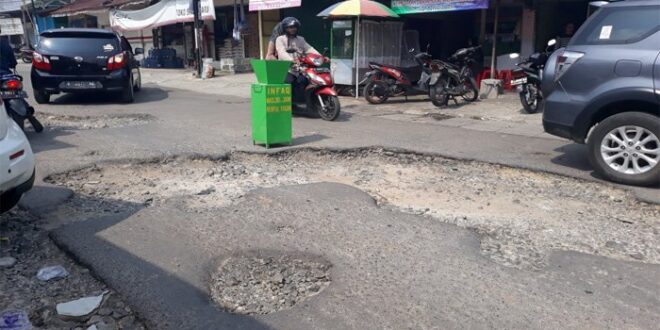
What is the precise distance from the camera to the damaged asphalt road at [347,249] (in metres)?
2.89

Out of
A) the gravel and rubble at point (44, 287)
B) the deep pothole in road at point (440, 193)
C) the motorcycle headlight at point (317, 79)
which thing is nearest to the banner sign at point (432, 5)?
the motorcycle headlight at point (317, 79)

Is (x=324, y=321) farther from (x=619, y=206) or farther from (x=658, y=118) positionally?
(x=658, y=118)

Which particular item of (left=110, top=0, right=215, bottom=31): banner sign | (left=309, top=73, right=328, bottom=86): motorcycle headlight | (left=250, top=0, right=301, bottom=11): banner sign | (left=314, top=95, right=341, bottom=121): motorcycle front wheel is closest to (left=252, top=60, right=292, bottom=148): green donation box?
(left=309, top=73, right=328, bottom=86): motorcycle headlight

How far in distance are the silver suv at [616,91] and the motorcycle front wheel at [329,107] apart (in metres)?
4.12

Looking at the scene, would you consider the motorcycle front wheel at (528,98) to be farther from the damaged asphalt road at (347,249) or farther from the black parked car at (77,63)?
the black parked car at (77,63)

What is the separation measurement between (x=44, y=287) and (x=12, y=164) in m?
1.05

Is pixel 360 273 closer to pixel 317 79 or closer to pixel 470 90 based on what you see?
pixel 317 79

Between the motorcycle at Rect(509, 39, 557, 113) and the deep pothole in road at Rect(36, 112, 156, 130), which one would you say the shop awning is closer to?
the deep pothole in road at Rect(36, 112, 156, 130)

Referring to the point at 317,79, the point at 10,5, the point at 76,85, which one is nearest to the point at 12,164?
the point at 317,79

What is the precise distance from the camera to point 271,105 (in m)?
6.83

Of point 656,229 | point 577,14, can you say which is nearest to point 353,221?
point 656,229

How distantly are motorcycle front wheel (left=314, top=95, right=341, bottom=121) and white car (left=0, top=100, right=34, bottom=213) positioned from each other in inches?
220

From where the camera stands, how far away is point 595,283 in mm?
3246

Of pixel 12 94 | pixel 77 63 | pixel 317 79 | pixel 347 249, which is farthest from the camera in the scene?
pixel 77 63
